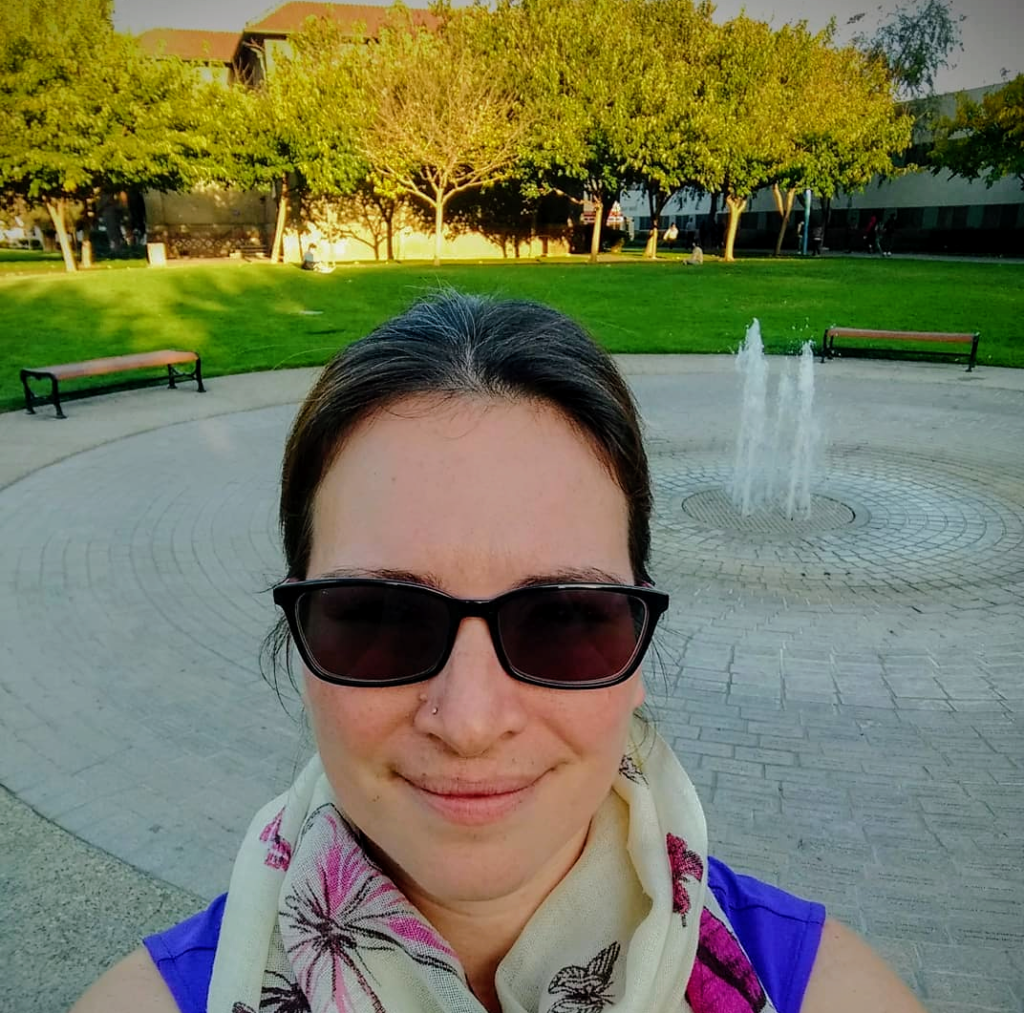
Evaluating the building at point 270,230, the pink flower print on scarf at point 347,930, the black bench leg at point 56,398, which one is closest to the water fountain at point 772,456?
the pink flower print on scarf at point 347,930

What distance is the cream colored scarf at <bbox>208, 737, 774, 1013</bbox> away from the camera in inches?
46.5

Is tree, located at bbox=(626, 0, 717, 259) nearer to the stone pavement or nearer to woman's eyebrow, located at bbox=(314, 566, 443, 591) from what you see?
the stone pavement

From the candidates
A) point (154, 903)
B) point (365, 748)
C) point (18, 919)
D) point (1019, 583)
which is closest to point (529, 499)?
point (365, 748)

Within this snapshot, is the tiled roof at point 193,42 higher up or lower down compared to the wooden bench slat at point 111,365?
higher up

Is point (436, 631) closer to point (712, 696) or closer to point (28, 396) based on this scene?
point (712, 696)

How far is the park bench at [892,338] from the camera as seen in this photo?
42.0 feet

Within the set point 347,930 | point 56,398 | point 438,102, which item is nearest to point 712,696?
point 347,930

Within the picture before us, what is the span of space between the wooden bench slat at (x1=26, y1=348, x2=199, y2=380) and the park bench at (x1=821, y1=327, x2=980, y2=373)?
10.9 meters

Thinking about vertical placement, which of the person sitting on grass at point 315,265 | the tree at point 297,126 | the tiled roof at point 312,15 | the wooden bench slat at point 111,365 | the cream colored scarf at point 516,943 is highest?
the tiled roof at point 312,15

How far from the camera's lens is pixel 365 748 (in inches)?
44.3

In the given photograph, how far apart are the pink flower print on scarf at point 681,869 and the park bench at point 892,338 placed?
43.0ft

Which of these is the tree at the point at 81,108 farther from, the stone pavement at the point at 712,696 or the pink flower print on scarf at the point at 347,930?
the pink flower print on scarf at the point at 347,930

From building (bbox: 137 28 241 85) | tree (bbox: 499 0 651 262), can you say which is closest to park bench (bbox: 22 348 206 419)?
tree (bbox: 499 0 651 262)

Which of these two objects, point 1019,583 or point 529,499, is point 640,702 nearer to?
point 529,499
